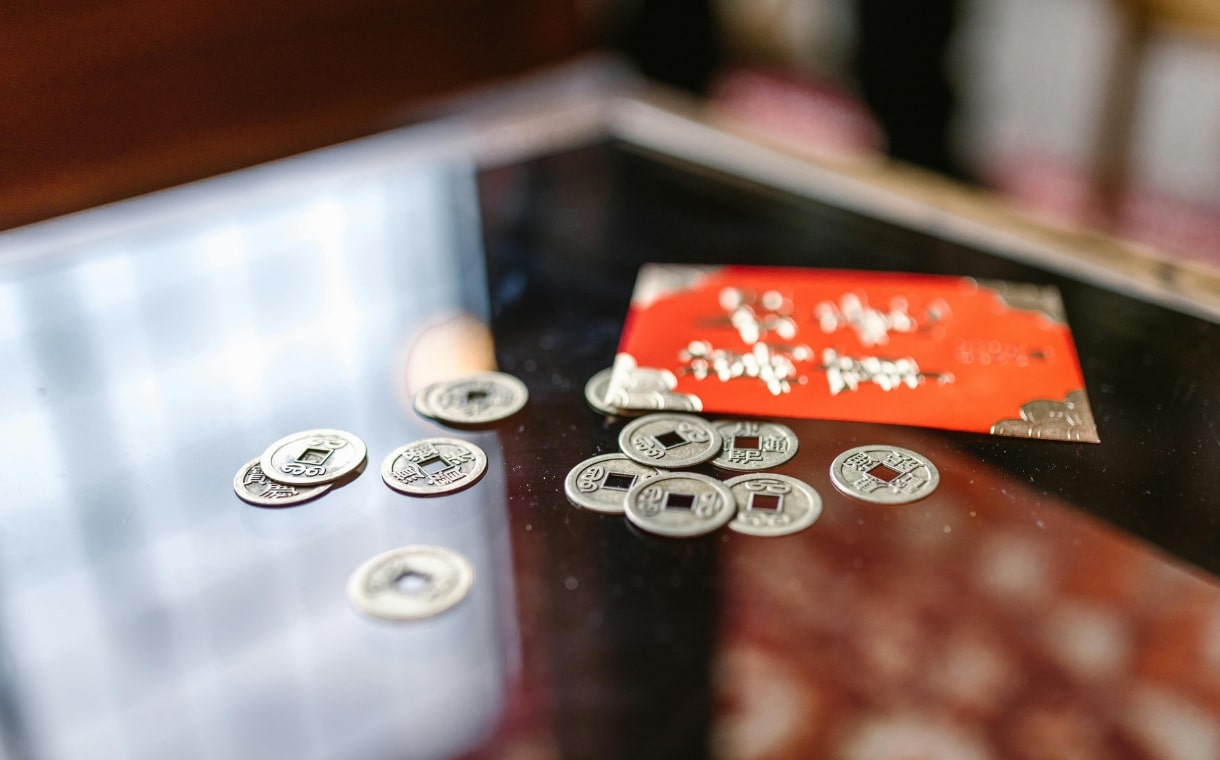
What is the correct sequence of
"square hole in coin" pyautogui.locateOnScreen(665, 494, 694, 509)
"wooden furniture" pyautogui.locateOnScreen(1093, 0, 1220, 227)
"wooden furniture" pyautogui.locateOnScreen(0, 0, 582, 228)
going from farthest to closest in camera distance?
"wooden furniture" pyautogui.locateOnScreen(1093, 0, 1220, 227)
"wooden furniture" pyautogui.locateOnScreen(0, 0, 582, 228)
"square hole in coin" pyautogui.locateOnScreen(665, 494, 694, 509)

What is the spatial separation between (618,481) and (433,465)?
8.0 inches

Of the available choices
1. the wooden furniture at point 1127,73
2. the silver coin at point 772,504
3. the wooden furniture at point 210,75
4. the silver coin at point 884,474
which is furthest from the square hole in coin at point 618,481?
the wooden furniture at point 1127,73

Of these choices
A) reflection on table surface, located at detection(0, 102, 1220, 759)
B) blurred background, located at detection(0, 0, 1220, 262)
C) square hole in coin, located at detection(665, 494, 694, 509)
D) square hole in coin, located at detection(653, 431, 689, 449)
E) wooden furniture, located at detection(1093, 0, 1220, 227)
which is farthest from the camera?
wooden furniture, located at detection(1093, 0, 1220, 227)

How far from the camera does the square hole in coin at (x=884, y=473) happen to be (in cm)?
101

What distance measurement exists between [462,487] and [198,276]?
2.57 feet

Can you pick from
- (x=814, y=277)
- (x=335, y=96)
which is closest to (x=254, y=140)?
(x=335, y=96)

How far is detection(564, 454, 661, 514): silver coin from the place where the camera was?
0.98m

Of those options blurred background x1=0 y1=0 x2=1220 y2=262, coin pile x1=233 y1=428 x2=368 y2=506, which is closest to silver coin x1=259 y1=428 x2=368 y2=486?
coin pile x1=233 y1=428 x2=368 y2=506

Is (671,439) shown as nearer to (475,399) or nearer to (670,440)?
(670,440)

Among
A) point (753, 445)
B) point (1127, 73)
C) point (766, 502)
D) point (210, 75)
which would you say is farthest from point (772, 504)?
point (1127, 73)

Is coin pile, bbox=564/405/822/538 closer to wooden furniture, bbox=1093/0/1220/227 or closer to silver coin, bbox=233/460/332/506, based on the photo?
silver coin, bbox=233/460/332/506

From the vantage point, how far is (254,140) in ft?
9.60

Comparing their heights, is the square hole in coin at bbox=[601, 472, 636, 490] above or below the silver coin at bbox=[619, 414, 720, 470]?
below

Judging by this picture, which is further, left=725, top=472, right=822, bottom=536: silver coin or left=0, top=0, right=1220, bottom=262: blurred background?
left=0, top=0, right=1220, bottom=262: blurred background
